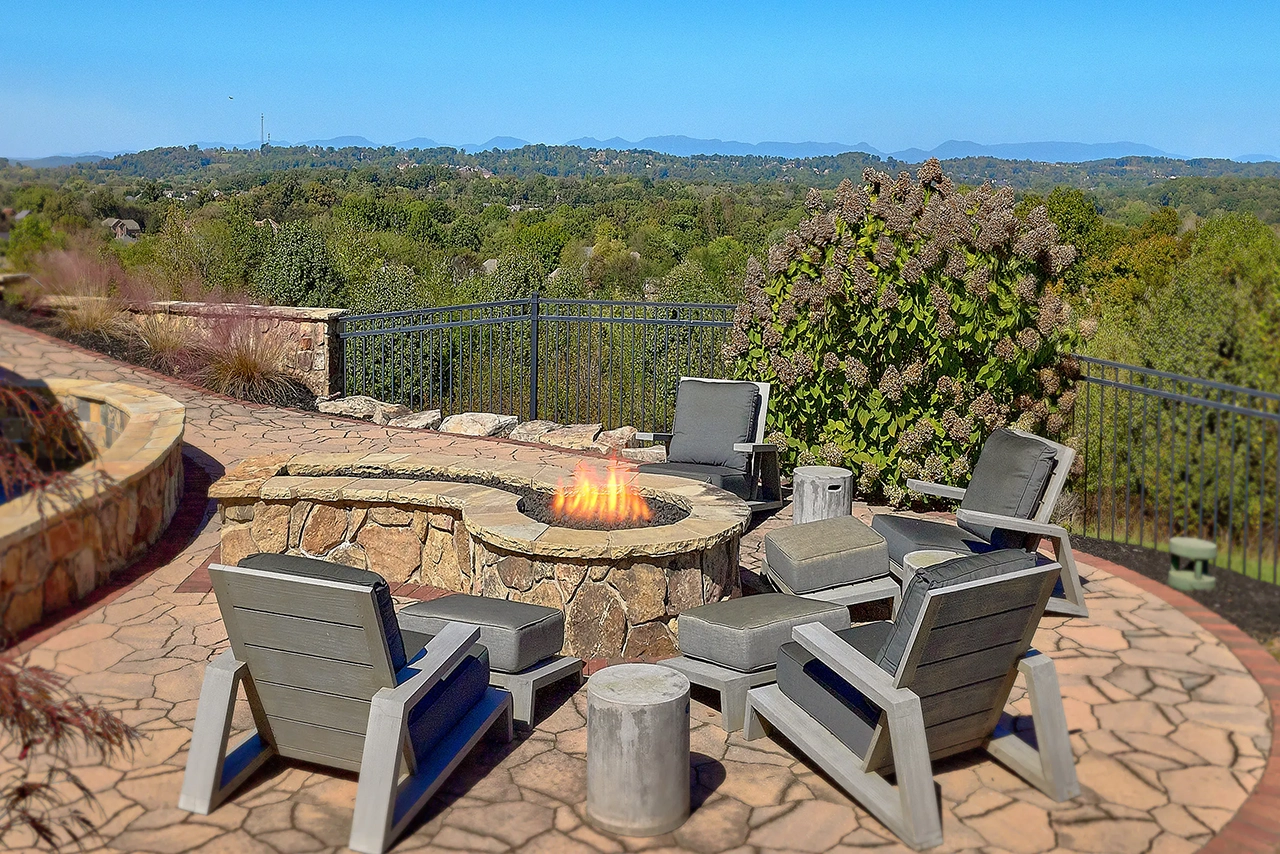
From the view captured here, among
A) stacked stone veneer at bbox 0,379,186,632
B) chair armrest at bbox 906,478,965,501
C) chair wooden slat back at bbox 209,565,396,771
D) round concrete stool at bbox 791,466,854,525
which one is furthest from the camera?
round concrete stool at bbox 791,466,854,525

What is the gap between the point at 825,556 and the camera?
4.99m

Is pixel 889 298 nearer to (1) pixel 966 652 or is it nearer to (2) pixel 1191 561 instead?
(2) pixel 1191 561

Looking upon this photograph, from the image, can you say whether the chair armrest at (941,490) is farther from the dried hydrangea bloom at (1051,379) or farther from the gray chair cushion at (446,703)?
the gray chair cushion at (446,703)

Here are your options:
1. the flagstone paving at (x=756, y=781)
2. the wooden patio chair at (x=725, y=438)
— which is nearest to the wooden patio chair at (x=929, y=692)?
the flagstone paving at (x=756, y=781)

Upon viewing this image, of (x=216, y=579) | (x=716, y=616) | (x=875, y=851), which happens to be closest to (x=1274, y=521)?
(x=875, y=851)

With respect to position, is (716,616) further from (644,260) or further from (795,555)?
(644,260)

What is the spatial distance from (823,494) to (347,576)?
364 cm

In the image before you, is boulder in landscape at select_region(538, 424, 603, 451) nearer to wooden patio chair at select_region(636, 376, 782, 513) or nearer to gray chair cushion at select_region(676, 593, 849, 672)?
wooden patio chair at select_region(636, 376, 782, 513)

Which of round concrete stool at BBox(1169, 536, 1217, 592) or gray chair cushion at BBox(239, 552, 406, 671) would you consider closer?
gray chair cushion at BBox(239, 552, 406, 671)

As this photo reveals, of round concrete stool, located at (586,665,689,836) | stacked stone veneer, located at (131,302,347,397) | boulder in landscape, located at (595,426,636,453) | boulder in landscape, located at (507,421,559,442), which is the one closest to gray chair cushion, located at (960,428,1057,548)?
round concrete stool, located at (586,665,689,836)

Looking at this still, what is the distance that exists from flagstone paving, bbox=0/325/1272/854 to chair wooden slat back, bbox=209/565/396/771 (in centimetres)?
25

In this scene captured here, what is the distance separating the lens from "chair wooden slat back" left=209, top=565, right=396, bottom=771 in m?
3.07

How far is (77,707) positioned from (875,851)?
7.38 feet

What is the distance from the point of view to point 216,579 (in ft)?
10.4
